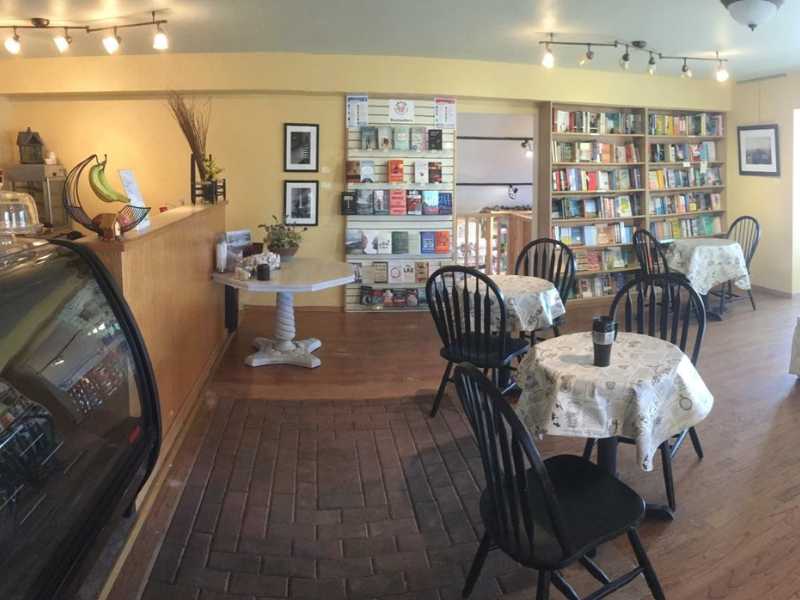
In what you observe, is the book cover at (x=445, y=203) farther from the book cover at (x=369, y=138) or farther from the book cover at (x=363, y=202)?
the book cover at (x=369, y=138)

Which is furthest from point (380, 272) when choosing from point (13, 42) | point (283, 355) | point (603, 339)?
point (603, 339)

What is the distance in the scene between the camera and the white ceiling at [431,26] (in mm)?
4445

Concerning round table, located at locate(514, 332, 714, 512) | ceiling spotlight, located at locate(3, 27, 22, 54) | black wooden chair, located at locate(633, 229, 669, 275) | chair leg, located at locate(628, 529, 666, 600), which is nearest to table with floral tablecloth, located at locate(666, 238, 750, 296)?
black wooden chair, located at locate(633, 229, 669, 275)

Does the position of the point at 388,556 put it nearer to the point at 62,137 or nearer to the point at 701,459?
the point at 701,459

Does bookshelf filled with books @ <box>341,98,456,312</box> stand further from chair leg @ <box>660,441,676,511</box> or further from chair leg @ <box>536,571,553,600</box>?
chair leg @ <box>536,571,553,600</box>

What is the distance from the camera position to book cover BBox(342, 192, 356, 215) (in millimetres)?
6445

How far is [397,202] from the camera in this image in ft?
21.5

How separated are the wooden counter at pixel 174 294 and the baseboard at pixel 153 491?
19mm

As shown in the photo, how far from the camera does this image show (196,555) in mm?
2465

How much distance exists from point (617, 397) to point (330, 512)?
50.9 inches

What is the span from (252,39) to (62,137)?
2318mm

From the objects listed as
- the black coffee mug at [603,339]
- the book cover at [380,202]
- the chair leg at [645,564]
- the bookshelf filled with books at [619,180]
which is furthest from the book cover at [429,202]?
the chair leg at [645,564]

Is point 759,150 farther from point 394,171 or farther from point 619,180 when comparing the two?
point 394,171

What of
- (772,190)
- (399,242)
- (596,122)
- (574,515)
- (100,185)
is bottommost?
(574,515)
